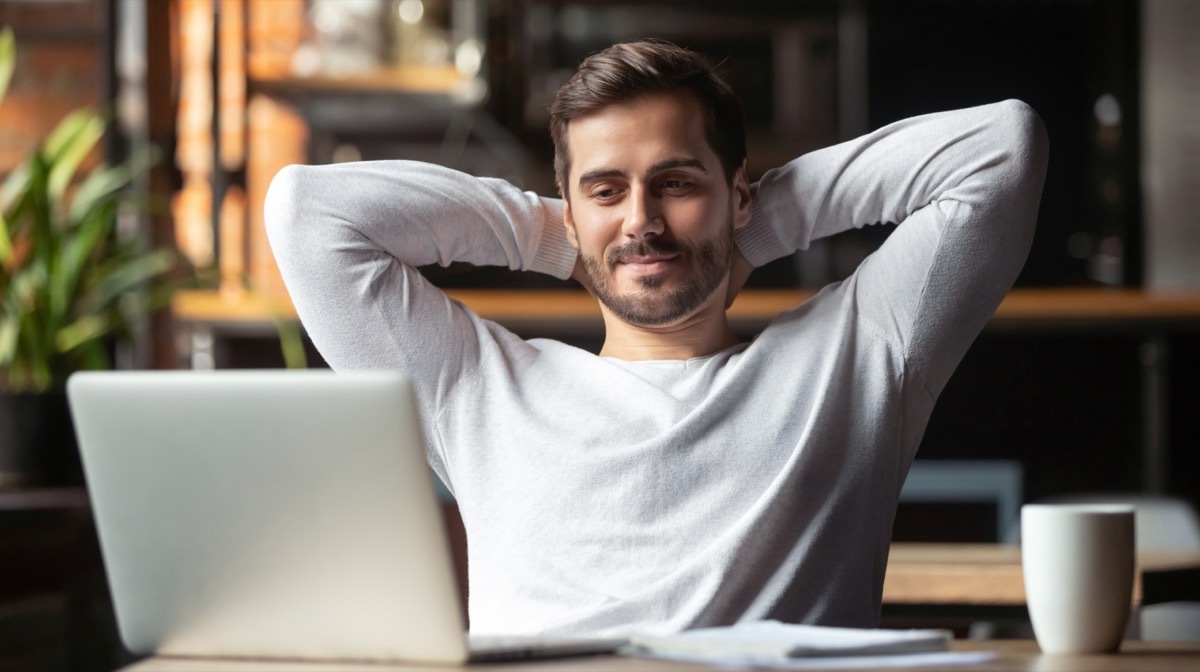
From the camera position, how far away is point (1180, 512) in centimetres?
198

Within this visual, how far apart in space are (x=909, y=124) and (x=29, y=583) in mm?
1492

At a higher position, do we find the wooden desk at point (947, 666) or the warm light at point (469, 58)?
the warm light at point (469, 58)

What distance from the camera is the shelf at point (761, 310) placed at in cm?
274

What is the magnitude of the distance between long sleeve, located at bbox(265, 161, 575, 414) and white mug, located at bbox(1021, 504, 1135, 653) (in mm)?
621

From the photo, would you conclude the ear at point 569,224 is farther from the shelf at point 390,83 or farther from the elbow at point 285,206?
the shelf at point 390,83

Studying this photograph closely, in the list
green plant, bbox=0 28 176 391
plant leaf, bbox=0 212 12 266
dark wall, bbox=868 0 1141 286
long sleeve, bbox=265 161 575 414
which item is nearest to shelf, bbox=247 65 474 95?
green plant, bbox=0 28 176 391

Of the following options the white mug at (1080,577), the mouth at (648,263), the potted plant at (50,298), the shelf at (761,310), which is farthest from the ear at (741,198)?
the potted plant at (50,298)

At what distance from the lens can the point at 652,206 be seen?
141 centimetres

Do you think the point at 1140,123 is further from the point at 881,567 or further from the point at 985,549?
the point at 881,567

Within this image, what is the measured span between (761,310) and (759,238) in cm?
124

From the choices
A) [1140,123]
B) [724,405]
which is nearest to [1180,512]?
[724,405]

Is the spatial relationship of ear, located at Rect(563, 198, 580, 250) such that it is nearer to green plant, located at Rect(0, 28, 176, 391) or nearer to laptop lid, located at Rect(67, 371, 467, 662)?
laptop lid, located at Rect(67, 371, 467, 662)

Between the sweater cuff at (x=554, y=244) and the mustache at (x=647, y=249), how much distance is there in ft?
0.43

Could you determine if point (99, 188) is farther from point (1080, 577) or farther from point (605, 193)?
point (1080, 577)
